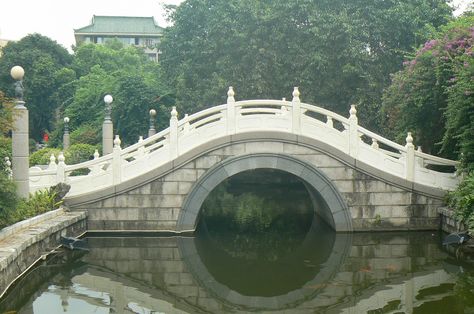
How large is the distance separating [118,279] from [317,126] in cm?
509

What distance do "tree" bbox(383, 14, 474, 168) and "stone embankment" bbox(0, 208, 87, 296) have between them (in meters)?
7.18

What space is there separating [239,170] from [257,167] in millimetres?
363

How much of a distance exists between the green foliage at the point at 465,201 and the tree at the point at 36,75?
27780 mm

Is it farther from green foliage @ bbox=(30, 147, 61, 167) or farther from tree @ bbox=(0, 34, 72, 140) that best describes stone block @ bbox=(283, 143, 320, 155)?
tree @ bbox=(0, 34, 72, 140)

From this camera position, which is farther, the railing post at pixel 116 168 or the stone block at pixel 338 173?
the stone block at pixel 338 173

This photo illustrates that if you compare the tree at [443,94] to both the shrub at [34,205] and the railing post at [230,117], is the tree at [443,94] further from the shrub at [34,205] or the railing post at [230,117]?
the shrub at [34,205]

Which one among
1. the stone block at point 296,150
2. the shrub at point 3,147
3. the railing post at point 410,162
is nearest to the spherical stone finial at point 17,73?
the shrub at point 3,147

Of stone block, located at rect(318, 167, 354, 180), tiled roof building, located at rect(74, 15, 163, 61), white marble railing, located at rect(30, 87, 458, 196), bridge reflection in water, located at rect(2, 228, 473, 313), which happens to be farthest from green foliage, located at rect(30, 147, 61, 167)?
tiled roof building, located at rect(74, 15, 163, 61)

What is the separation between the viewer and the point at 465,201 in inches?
380

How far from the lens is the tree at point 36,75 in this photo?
33094 mm

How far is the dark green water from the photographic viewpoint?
7.04 meters

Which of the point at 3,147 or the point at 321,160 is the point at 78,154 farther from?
the point at 321,160

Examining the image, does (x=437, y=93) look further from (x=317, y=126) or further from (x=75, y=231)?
(x=75, y=231)

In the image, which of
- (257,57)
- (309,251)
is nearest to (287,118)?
(309,251)
